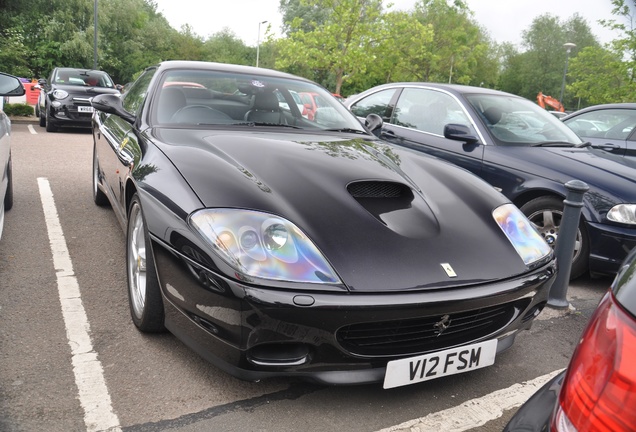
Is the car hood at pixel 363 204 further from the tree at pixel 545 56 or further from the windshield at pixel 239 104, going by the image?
the tree at pixel 545 56

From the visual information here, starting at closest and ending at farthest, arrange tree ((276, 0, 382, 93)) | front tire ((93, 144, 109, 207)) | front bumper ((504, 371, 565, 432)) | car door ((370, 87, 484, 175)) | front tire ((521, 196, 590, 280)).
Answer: front bumper ((504, 371, 565, 432)), front tire ((521, 196, 590, 280)), car door ((370, 87, 484, 175)), front tire ((93, 144, 109, 207)), tree ((276, 0, 382, 93))

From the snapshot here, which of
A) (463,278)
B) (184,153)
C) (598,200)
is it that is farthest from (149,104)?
(598,200)

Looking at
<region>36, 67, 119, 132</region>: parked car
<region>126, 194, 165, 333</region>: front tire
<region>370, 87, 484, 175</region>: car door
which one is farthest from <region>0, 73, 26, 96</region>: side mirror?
<region>36, 67, 119, 132</region>: parked car

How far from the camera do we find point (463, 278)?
7.14ft

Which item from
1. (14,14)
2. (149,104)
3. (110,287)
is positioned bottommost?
(110,287)

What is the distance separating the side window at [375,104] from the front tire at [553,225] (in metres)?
Answer: 2.14

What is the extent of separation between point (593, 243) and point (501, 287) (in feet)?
6.91

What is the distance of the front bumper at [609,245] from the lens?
149 inches

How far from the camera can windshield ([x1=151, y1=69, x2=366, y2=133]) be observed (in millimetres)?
3463

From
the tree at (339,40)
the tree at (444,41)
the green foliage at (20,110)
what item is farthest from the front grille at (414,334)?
the tree at (444,41)

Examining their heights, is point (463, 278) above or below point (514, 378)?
above

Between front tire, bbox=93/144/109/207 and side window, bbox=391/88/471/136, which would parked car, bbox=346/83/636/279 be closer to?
side window, bbox=391/88/471/136

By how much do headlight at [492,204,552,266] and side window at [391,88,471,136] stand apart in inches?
95.8

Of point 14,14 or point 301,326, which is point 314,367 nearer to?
point 301,326
